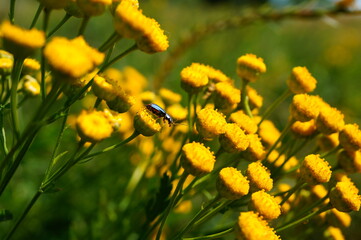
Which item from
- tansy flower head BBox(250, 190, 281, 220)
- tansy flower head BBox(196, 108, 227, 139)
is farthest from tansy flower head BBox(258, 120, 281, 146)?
tansy flower head BBox(250, 190, 281, 220)

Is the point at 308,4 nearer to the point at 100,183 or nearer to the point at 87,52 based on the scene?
the point at 100,183

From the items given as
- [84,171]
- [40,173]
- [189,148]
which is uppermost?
[189,148]

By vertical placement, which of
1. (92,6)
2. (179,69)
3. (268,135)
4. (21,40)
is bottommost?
(179,69)

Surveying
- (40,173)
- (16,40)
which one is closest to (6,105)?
(16,40)

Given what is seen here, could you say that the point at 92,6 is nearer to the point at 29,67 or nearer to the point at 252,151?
the point at 29,67

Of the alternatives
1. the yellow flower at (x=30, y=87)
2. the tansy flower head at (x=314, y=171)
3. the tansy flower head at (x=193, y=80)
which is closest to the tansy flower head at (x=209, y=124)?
the tansy flower head at (x=193, y=80)

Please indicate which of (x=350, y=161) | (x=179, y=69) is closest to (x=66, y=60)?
(x=350, y=161)
